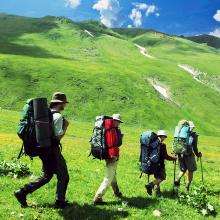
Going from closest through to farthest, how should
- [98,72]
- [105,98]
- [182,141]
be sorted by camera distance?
[182,141]
[105,98]
[98,72]

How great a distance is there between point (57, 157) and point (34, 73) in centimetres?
14093

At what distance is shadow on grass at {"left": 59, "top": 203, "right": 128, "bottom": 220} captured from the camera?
14.2 metres

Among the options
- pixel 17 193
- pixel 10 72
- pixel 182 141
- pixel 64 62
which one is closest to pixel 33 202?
pixel 17 193

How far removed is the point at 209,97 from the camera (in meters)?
178

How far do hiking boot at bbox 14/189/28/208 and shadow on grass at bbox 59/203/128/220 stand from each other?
1242 millimetres

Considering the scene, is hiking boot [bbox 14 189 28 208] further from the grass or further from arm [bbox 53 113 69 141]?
arm [bbox 53 113 69 141]

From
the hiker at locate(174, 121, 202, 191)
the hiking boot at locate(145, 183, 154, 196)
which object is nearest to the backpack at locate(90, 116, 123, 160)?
the hiking boot at locate(145, 183, 154, 196)


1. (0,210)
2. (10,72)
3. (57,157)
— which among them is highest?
(10,72)

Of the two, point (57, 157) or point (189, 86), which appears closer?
point (57, 157)

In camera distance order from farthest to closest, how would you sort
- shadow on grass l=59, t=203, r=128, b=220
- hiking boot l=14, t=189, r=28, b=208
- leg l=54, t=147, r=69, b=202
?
1. shadow on grass l=59, t=203, r=128, b=220
2. hiking boot l=14, t=189, r=28, b=208
3. leg l=54, t=147, r=69, b=202

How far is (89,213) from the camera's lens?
14.6 m

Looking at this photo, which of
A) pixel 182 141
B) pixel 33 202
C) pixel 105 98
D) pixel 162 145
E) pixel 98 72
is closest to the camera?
pixel 33 202

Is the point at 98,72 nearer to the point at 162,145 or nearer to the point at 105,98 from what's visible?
the point at 105,98

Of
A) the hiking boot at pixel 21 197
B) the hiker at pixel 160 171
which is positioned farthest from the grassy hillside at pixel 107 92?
the hiking boot at pixel 21 197
